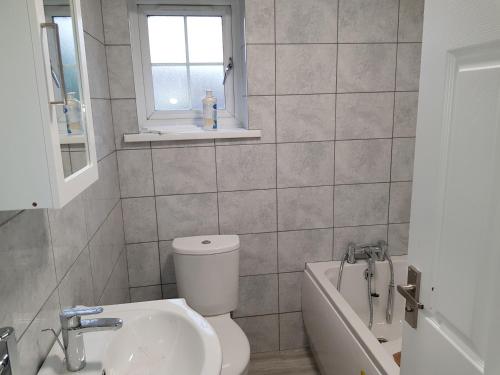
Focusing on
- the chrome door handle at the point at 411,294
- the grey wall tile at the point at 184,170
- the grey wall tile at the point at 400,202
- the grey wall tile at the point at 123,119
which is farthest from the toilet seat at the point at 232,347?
the grey wall tile at the point at 400,202

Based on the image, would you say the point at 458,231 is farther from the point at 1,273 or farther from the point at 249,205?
the point at 249,205

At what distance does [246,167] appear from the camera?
215 centimetres

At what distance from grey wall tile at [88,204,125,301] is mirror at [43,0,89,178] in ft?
2.22

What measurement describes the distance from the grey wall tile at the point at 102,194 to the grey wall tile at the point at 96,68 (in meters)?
0.30

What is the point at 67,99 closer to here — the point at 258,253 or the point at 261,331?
the point at 258,253

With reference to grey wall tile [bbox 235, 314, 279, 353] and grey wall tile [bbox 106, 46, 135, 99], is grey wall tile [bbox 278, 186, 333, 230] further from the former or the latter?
grey wall tile [bbox 106, 46, 135, 99]

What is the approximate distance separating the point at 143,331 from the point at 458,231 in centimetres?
95

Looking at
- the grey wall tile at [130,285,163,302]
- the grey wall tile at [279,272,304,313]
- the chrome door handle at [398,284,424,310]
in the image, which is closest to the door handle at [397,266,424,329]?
the chrome door handle at [398,284,424,310]

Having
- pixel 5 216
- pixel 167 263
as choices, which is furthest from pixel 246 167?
pixel 5 216

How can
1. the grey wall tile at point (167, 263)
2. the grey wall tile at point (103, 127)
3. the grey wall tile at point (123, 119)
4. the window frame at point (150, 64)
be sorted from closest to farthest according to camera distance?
the grey wall tile at point (103, 127) < the grey wall tile at point (123, 119) < the window frame at point (150, 64) < the grey wall tile at point (167, 263)

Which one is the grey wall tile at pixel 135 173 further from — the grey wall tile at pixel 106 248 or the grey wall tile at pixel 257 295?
the grey wall tile at pixel 257 295

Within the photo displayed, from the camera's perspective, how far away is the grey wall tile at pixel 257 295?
230 cm

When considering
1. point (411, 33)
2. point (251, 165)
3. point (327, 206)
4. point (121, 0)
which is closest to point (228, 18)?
point (121, 0)

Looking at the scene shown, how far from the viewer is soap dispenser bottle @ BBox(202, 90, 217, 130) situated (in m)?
2.12
